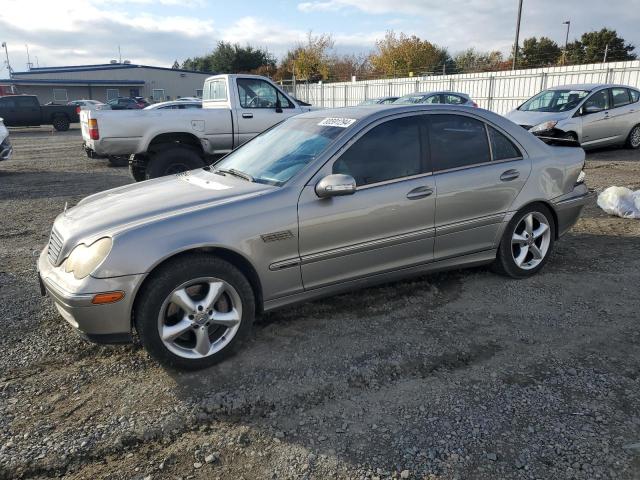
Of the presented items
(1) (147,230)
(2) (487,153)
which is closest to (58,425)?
(1) (147,230)

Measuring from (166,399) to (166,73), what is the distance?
58.4 m

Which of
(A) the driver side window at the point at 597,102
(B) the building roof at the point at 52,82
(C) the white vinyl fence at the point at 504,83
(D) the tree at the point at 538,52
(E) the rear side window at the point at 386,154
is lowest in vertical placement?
(E) the rear side window at the point at 386,154

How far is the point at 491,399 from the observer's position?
9.62ft

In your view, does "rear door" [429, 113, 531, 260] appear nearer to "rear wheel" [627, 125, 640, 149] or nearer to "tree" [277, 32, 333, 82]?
"rear wheel" [627, 125, 640, 149]

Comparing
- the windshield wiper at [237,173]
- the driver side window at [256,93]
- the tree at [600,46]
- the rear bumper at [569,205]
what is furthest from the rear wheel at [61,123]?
the tree at [600,46]

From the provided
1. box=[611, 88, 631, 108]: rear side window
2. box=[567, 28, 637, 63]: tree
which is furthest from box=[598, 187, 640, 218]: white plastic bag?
box=[567, 28, 637, 63]: tree

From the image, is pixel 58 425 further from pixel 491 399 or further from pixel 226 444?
pixel 491 399

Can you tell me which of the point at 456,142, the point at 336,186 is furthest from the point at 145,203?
the point at 456,142

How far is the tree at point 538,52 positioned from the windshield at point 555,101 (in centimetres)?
3737

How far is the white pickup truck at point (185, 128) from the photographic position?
8188 mm

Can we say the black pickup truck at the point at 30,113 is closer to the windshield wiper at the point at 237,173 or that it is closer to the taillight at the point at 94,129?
the taillight at the point at 94,129

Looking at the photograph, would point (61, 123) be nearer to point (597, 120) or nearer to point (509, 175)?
point (597, 120)

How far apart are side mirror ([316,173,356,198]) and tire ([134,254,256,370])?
0.80m

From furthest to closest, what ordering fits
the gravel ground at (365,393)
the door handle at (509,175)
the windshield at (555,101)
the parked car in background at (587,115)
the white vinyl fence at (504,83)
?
the white vinyl fence at (504,83), the windshield at (555,101), the parked car in background at (587,115), the door handle at (509,175), the gravel ground at (365,393)
